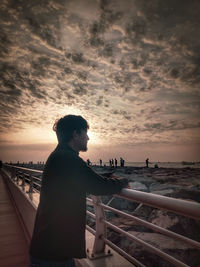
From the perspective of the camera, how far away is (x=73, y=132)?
1828 mm

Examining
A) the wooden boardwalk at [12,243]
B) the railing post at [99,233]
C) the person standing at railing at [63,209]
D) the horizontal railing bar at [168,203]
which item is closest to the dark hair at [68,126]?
the person standing at railing at [63,209]

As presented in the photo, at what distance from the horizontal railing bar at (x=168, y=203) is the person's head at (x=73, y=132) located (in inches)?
22.5

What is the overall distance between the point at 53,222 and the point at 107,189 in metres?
0.47

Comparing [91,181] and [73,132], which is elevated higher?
[73,132]

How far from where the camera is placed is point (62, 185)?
1482 mm

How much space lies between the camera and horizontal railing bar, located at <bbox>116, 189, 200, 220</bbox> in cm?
115

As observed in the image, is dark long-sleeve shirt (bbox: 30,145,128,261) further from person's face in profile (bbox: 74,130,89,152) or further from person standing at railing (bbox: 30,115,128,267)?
person's face in profile (bbox: 74,130,89,152)

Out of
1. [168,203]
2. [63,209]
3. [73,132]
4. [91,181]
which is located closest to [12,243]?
[63,209]

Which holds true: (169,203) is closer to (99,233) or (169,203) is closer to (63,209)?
(63,209)

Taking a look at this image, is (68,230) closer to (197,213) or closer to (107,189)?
(107,189)

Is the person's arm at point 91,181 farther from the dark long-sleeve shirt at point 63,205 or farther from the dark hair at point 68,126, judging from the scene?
the dark hair at point 68,126

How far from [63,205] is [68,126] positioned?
0.68 m

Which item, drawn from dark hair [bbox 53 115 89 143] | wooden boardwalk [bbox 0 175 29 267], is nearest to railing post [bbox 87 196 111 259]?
dark hair [bbox 53 115 89 143]

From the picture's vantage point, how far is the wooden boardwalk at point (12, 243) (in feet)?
11.4
